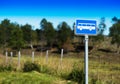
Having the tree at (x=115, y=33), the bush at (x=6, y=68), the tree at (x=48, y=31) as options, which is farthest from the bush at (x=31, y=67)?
the tree at (x=48, y=31)

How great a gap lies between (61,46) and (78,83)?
69.7 m

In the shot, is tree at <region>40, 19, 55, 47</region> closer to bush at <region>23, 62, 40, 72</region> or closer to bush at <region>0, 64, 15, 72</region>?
bush at <region>0, 64, 15, 72</region>

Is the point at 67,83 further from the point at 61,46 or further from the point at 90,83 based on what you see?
A: the point at 61,46

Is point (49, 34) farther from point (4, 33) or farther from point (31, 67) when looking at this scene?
point (31, 67)

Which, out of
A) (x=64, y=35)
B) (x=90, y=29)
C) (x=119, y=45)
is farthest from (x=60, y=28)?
(x=90, y=29)

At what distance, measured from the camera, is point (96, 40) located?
280 ft

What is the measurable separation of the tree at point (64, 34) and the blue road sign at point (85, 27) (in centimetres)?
7334

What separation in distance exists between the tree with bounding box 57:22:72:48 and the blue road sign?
73.3 meters

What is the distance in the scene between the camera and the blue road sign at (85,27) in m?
7.75

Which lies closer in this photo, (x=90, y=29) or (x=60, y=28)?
(x=90, y=29)

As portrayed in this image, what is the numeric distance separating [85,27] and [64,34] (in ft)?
252

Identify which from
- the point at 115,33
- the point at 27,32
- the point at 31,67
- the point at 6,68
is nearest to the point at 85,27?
the point at 31,67

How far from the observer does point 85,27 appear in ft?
25.7

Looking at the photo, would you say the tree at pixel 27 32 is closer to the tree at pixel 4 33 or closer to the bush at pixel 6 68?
the tree at pixel 4 33
